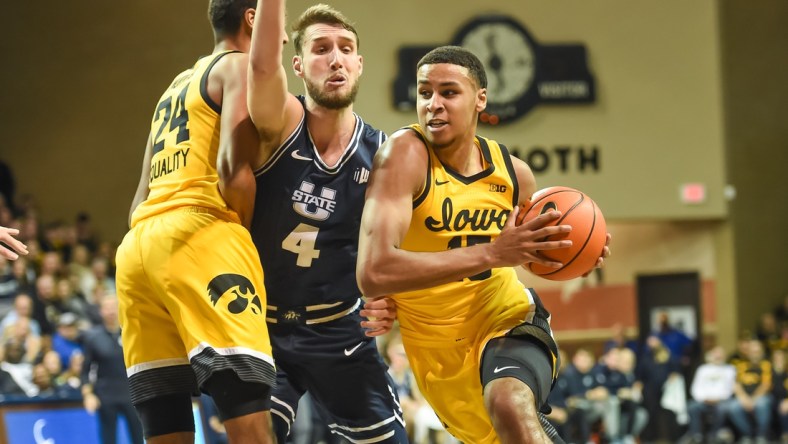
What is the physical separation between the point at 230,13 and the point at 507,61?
1283 centimetres

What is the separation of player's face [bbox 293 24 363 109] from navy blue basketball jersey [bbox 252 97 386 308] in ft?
0.54

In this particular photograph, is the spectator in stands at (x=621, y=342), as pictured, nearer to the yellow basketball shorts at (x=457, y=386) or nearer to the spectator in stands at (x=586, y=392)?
the spectator in stands at (x=586, y=392)

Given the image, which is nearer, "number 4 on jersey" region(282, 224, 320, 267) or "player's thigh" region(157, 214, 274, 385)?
"player's thigh" region(157, 214, 274, 385)

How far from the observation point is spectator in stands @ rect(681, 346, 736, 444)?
15.3 metres

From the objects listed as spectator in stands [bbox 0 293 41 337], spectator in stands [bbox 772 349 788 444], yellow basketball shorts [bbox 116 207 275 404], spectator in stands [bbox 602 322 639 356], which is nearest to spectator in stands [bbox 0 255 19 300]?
spectator in stands [bbox 0 293 41 337]

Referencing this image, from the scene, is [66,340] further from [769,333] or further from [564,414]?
[769,333]

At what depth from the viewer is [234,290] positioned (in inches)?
155

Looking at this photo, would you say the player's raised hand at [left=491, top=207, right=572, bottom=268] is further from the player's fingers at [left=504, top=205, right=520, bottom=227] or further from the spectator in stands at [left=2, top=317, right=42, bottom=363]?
the spectator in stands at [left=2, top=317, right=42, bottom=363]

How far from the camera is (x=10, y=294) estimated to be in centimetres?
1066

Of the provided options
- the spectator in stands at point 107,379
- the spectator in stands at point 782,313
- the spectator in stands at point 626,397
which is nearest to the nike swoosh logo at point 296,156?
→ the spectator in stands at point 107,379

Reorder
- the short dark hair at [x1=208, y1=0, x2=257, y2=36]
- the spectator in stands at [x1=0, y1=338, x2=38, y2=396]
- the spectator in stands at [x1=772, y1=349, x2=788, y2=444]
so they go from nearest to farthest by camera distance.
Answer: the short dark hair at [x1=208, y1=0, x2=257, y2=36]
the spectator in stands at [x1=0, y1=338, x2=38, y2=396]
the spectator in stands at [x1=772, y1=349, x2=788, y2=444]

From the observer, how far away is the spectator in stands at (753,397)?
14867 millimetres

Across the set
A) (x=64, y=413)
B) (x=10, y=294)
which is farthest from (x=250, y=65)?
(x=10, y=294)

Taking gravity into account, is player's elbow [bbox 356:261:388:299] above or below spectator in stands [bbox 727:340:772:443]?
above
